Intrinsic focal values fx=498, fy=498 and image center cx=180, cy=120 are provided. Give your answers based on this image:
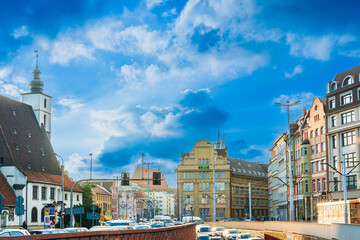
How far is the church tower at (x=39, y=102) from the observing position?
92375 mm

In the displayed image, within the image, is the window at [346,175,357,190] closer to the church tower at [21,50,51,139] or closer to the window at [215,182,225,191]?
the church tower at [21,50,51,139]

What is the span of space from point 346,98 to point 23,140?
164 ft

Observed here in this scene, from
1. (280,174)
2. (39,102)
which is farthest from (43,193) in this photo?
(280,174)

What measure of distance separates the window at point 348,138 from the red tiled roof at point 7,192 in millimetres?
46058

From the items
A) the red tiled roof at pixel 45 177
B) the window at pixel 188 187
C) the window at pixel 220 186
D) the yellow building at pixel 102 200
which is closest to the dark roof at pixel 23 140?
the red tiled roof at pixel 45 177

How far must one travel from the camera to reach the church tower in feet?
303

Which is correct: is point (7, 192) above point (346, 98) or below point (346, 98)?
below

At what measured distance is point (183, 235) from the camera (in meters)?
26.9

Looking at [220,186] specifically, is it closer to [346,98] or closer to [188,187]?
[188,187]

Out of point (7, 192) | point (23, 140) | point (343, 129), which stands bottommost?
point (7, 192)

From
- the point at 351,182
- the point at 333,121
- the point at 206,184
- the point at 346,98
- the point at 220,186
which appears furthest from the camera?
the point at 220,186

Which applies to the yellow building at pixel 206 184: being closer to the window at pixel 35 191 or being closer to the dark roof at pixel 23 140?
the dark roof at pixel 23 140

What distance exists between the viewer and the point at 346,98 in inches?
2746

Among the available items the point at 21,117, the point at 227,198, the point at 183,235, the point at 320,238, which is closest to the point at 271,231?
the point at 320,238
